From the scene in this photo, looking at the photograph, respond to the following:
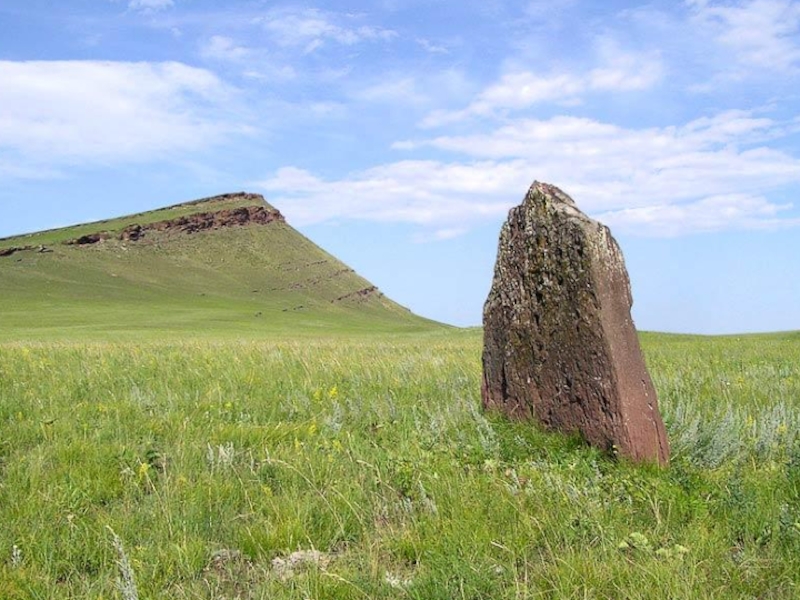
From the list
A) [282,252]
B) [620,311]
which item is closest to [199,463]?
[620,311]

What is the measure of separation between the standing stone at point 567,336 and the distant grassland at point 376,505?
29cm

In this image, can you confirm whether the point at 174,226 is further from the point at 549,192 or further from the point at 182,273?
the point at 549,192

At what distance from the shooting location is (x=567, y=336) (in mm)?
6902

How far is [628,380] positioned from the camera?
257 inches

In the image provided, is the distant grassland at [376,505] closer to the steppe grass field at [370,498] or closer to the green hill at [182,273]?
the steppe grass field at [370,498]

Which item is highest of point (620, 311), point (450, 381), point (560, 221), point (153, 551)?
point (560, 221)

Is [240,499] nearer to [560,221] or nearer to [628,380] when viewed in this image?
[628,380]

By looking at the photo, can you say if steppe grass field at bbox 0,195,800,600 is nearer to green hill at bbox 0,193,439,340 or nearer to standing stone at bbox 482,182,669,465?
standing stone at bbox 482,182,669,465

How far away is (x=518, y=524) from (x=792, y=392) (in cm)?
638

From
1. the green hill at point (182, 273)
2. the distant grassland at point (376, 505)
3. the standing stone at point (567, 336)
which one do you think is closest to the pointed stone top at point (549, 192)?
the standing stone at point (567, 336)

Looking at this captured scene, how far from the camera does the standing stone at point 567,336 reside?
21.2ft

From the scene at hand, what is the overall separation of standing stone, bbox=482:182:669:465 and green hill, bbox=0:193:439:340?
80531mm

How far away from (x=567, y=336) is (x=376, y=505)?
272cm

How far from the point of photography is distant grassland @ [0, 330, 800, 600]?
4129 mm
